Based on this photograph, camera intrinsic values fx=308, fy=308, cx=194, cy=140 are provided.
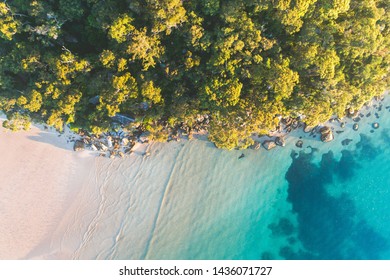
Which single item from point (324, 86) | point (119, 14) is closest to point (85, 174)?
point (119, 14)

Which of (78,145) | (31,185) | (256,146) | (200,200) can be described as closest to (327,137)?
(256,146)

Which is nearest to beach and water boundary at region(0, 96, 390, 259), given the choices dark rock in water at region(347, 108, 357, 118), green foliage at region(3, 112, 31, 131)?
dark rock in water at region(347, 108, 357, 118)

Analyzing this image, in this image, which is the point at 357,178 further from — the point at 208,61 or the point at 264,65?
the point at 208,61

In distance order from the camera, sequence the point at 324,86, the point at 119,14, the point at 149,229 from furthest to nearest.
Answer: the point at 149,229, the point at 324,86, the point at 119,14

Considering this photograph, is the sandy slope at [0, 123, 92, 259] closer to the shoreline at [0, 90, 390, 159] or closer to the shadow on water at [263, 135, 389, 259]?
the shoreline at [0, 90, 390, 159]

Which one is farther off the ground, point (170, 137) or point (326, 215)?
point (170, 137)

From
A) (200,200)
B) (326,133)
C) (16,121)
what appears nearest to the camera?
(16,121)

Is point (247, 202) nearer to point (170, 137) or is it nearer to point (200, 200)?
point (200, 200)
